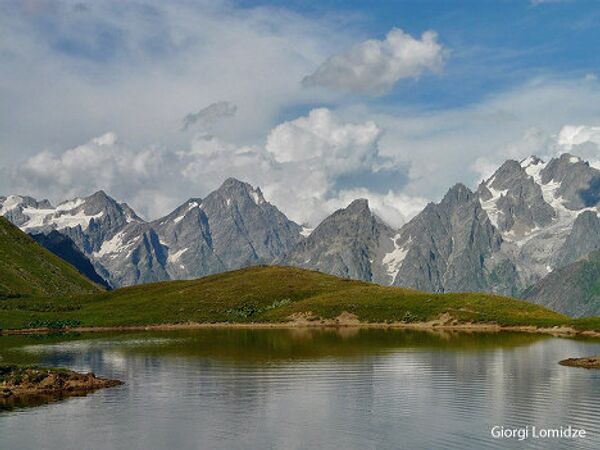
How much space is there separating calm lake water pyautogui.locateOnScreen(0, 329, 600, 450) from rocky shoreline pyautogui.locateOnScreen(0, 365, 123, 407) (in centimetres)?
357

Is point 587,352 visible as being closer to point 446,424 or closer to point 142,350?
point 446,424

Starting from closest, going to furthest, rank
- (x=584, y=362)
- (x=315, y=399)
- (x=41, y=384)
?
(x=315, y=399) → (x=41, y=384) → (x=584, y=362)

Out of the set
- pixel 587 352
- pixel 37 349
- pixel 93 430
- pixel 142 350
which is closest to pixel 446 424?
pixel 93 430

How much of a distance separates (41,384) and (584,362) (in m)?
67.0

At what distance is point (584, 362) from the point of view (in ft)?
332

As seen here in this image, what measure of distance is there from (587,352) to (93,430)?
81.4 meters

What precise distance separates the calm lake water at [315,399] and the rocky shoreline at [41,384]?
357 centimetres

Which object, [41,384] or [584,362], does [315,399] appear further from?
[584,362]

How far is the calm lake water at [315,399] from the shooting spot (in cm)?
6075

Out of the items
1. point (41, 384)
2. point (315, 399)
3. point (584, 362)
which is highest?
point (584, 362)

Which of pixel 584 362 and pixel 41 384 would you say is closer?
pixel 41 384

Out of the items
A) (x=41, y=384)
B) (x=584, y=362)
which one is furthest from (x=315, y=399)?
(x=584, y=362)

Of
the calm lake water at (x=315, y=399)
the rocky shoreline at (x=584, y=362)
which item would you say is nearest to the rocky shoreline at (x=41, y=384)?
the calm lake water at (x=315, y=399)

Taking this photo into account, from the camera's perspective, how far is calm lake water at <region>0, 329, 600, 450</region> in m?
60.8
